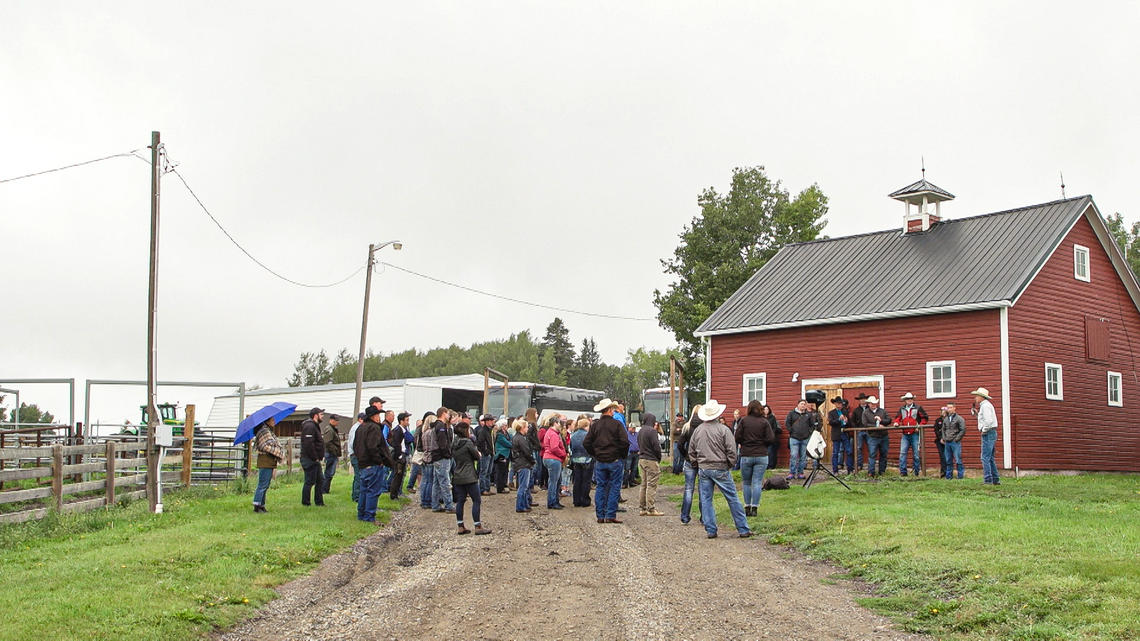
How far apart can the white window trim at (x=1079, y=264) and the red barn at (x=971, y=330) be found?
0.05 m

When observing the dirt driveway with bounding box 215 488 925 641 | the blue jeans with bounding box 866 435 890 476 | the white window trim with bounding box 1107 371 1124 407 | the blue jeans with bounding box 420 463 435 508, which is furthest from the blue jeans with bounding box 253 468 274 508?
the white window trim with bounding box 1107 371 1124 407

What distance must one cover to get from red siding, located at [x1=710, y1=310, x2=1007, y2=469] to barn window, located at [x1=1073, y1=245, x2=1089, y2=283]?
1339 mm

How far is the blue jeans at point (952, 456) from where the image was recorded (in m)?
22.5

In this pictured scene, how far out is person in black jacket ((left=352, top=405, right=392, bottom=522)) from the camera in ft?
54.8

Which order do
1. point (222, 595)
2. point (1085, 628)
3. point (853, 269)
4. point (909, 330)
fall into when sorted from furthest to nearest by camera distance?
1. point (853, 269)
2. point (909, 330)
3. point (222, 595)
4. point (1085, 628)

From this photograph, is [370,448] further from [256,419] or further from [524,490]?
[524,490]

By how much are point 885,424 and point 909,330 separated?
165 inches

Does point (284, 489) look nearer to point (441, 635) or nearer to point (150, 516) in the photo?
point (150, 516)

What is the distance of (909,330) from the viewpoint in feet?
87.6

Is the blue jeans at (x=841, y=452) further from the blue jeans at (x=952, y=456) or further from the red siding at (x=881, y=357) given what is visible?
the blue jeans at (x=952, y=456)

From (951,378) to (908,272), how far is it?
405cm

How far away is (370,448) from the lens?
1670 centimetres

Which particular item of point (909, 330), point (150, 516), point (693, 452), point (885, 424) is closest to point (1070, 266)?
point (909, 330)

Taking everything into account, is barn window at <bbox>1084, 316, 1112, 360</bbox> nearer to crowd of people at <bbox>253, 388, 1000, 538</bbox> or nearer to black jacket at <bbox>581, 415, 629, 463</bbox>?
crowd of people at <bbox>253, 388, 1000, 538</bbox>
